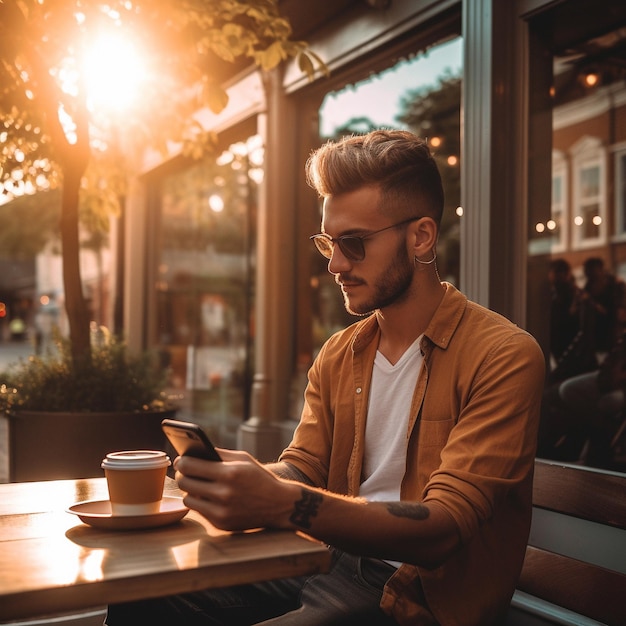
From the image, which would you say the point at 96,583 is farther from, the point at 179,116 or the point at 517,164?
the point at 179,116

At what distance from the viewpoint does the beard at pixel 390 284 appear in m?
2.26

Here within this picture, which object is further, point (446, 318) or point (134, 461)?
point (446, 318)

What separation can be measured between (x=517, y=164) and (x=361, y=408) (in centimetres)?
222

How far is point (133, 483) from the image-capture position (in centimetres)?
173

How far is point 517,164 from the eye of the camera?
4.04m

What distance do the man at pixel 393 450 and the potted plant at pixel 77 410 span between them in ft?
7.07

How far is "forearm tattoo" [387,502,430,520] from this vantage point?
1702mm

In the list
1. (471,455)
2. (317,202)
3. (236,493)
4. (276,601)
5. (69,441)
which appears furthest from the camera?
(317,202)

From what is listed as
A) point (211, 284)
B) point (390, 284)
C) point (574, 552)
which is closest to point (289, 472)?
point (390, 284)

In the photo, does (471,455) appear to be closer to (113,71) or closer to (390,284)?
(390,284)

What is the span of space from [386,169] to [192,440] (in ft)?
3.27

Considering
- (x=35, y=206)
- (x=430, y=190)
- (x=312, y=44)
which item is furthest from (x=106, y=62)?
(x=35, y=206)

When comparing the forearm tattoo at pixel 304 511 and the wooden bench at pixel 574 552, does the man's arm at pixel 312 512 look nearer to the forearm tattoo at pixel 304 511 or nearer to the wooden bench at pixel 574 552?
the forearm tattoo at pixel 304 511

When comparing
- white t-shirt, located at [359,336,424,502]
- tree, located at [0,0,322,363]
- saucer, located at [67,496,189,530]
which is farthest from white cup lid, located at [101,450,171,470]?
tree, located at [0,0,322,363]
